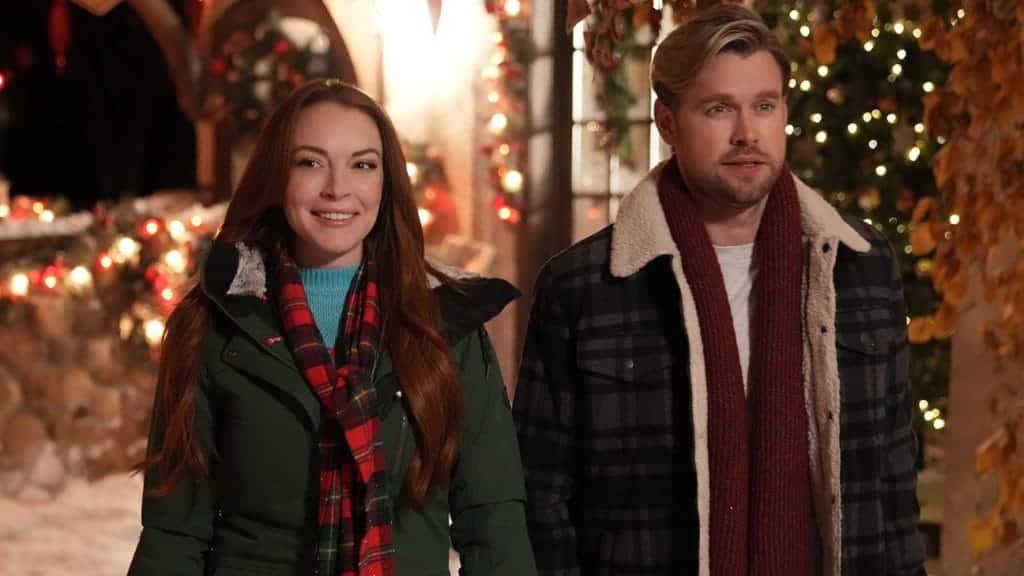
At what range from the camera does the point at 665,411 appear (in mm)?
1771

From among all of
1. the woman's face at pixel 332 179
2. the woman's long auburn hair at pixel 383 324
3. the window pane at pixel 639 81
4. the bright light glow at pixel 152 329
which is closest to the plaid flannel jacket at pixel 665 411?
the woman's long auburn hair at pixel 383 324

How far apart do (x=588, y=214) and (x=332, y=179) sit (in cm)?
304

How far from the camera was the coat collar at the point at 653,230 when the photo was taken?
5.86 feet

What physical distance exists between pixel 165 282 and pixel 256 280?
3.66 m

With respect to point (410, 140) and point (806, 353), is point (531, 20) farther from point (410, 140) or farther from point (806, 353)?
point (806, 353)

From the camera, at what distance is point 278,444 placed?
1.58 m

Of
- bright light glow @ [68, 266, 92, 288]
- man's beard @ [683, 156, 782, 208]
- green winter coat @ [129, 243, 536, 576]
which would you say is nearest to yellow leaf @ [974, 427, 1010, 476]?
man's beard @ [683, 156, 782, 208]

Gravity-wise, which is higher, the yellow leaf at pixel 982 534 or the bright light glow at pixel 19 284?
the bright light glow at pixel 19 284

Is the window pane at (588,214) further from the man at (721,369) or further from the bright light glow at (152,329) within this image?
the man at (721,369)

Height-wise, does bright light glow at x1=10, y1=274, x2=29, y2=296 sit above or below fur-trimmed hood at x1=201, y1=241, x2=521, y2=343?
above

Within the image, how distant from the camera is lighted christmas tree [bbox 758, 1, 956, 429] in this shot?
13.3ft

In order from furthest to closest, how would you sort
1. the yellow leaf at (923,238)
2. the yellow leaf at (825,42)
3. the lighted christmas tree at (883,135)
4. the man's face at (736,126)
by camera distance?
the lighted christmas tree at (883,135) → the yellow leaf at (923,238) → the yellow leaf at (825,42) → the man's face at (736,126)

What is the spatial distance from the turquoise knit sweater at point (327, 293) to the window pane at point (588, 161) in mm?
2929

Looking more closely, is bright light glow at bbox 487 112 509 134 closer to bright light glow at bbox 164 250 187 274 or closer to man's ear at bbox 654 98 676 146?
bright light glow at bbox 164 250 187 274
